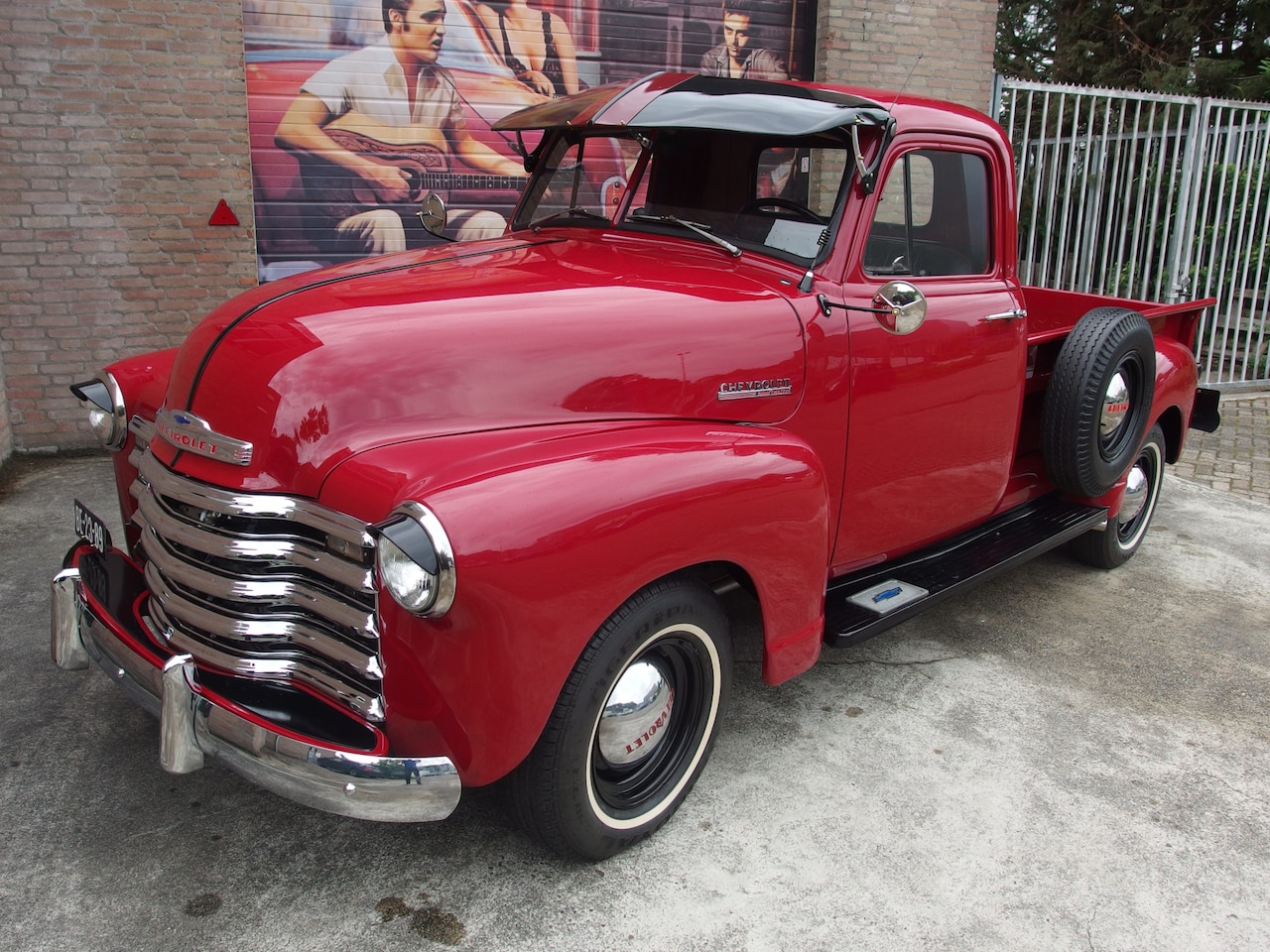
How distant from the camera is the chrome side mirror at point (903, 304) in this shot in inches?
117

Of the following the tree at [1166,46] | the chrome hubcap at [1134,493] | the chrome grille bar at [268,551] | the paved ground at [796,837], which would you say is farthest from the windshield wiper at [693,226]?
the tree at [1166,46]

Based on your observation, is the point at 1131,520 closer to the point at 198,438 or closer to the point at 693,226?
the point at 693,226

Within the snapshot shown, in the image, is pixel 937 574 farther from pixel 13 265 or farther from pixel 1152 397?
pixel 13 265

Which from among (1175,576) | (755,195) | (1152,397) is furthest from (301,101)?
(1175,576)

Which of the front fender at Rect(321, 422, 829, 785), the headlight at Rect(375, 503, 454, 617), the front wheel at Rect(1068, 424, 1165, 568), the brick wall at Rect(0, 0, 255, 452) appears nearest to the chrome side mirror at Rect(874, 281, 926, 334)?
the front fender at Rect(321, 422, 829, 785)

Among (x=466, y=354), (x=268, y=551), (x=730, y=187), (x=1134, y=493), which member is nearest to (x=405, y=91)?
(x=730, y=187)

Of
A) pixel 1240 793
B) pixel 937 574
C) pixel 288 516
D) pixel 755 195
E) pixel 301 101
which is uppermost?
pixel 301 101

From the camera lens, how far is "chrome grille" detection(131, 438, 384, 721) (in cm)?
214

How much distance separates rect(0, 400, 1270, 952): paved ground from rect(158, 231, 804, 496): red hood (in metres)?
1.05

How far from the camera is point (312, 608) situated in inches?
86.4

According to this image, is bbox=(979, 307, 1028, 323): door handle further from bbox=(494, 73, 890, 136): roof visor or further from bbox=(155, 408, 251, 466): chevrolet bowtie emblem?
bbox=(155, 408, 251, 466): chevrolet bowtie emblem

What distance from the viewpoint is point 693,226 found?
10.6ft

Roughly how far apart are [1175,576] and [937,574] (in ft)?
6.65

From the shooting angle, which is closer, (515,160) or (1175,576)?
(1175,576)
